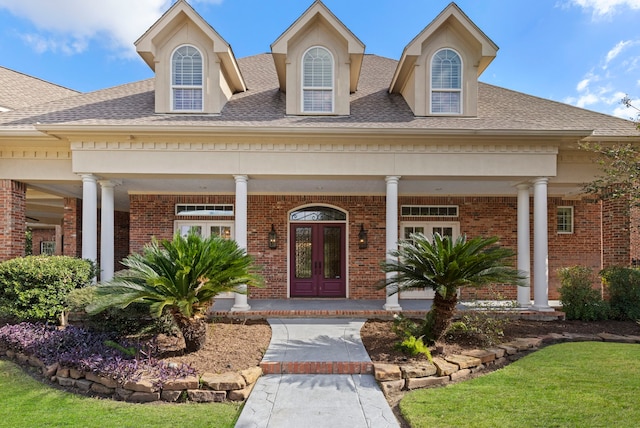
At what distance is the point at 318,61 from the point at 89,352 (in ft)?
25.2

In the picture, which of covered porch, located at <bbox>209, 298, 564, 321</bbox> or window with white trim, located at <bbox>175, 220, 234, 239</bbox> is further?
window with white trim, located at <bbox>175, 220, 234, 239</bbox>

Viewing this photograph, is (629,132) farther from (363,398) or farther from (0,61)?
(0,61)

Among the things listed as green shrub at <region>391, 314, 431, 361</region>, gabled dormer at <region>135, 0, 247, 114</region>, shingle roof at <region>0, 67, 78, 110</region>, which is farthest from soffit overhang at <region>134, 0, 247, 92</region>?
green shrub at <region>391, 314, 431, 361</region>

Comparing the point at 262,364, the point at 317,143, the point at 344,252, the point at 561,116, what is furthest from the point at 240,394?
the point at 561,116

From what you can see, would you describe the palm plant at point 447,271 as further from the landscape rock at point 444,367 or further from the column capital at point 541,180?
the column capital at point 541,180

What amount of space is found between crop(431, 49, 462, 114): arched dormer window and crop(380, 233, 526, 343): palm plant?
4.29 m

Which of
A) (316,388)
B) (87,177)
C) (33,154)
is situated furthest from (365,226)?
(33,154)

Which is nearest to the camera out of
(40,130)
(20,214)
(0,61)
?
(40,130)

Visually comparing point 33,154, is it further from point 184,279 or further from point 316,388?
point 316,388

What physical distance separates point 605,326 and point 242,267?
7.62m

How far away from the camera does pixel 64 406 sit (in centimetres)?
441

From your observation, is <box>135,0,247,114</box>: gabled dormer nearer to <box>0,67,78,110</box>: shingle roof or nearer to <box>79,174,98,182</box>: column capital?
<box>79,174,98,182</box>: column capital

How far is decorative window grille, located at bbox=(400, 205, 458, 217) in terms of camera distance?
11.1 metres

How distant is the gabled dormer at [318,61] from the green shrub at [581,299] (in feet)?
21.5
